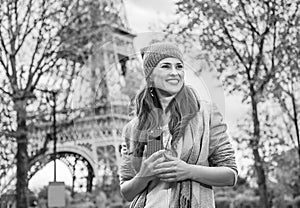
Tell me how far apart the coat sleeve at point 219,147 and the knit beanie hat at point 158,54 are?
0.28 meters

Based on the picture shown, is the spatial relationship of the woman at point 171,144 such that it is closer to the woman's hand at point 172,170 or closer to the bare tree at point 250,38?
the woman's hand at point 172,170

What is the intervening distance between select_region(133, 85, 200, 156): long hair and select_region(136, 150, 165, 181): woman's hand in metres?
0.07

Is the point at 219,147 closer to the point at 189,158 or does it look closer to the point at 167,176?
the point at 189,158

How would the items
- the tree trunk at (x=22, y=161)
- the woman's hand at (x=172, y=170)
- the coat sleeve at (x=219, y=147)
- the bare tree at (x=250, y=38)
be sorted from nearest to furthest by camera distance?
1. the woman's hand at (x=172, y=170)
2. the coat sleeve at (x=219, y=147)
3. the bare tree at (x=250, y=38)
4. the tree trunk at (x=22, y=161)

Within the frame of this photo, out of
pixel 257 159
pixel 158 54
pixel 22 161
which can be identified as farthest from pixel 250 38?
pixel 158 54

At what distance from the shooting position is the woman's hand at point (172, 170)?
7.82ft

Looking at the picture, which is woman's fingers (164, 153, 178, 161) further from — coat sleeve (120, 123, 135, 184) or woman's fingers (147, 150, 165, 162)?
coat sleeve (120, 123, 135, 184)

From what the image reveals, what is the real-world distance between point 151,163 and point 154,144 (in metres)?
0.09

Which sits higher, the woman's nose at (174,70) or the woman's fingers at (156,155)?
the woman's nose at (174,70)

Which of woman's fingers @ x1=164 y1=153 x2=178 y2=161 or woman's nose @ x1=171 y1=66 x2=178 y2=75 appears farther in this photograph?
woman's nose @ x1=171 y1=66 x2=178 y2=75

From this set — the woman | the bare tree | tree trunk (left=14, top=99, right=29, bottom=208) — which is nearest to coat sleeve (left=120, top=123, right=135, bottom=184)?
the woman

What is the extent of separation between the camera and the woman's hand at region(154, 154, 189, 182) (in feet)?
7.82

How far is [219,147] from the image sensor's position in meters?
2.51

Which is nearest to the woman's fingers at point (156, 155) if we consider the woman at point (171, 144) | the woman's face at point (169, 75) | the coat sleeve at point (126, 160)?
the woman at point (171, 144)
